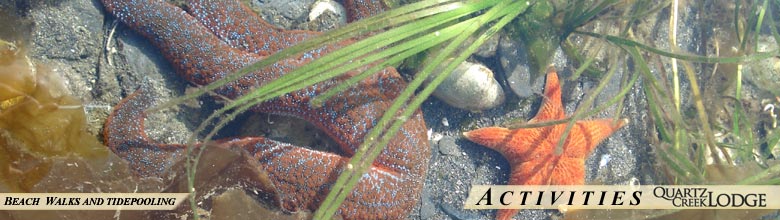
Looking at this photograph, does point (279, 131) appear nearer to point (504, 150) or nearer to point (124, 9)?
point (124, 9)

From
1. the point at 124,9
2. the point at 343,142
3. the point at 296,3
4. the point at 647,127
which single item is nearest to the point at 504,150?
the point at 343,142

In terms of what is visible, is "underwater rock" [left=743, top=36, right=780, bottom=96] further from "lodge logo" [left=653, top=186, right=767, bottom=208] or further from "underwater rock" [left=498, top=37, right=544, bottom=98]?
"underwater rock" [left=498, top=37, right=544, bottom=98]

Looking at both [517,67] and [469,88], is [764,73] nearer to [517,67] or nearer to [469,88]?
[517,67]

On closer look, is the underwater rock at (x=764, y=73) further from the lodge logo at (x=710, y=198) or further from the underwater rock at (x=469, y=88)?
the underwater rock at (x=469, y=88)

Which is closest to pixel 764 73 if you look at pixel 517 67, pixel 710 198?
pixel 710 198

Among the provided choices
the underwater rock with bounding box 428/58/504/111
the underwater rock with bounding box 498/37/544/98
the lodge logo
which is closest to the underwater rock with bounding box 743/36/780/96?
the lodge logo

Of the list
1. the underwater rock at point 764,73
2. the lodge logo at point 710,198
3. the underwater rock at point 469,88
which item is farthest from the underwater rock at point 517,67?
the underwater rock at point 764,73
